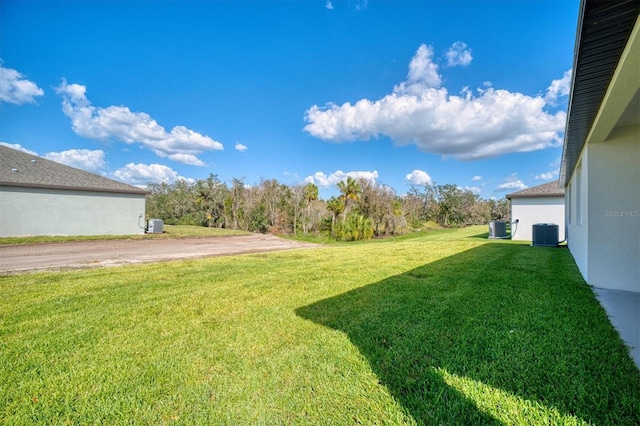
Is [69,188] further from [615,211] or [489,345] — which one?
[615,211]

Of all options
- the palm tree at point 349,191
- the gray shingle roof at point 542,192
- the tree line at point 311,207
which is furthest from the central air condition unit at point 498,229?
the palm tree at point 349,191

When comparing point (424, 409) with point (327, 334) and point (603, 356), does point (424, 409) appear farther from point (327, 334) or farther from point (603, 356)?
point (603, 356)

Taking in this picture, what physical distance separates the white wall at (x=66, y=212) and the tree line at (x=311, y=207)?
1184 cm

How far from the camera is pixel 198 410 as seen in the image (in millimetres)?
1628

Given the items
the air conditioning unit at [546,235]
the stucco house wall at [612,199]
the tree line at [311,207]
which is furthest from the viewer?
the tree line at [311,207]

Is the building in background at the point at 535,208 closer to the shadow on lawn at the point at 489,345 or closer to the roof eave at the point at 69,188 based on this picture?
the shadow on lawn at the point at 489,345

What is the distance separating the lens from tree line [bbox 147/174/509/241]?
79.9ft

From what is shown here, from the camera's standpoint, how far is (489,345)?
93.7 inches

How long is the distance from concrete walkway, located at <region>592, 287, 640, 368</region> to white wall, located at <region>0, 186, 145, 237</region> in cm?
2123

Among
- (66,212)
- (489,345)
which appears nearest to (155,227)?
(66,212)

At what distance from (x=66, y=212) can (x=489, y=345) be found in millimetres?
20771

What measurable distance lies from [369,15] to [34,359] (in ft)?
45.6

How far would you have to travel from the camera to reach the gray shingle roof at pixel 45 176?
14.2 meters

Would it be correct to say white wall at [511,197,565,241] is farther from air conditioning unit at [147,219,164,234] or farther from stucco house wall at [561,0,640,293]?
air conditioning unit at [147,219,164,234]
